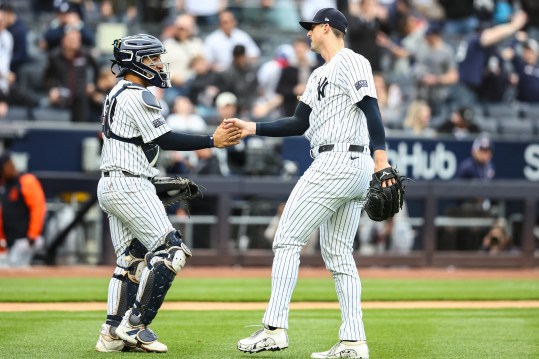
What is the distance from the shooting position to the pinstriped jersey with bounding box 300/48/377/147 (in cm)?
600

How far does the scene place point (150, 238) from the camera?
620 centimetres

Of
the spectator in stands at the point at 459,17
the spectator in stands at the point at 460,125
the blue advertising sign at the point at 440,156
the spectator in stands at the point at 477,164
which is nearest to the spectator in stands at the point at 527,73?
the spectator in stands at the point at 459,17

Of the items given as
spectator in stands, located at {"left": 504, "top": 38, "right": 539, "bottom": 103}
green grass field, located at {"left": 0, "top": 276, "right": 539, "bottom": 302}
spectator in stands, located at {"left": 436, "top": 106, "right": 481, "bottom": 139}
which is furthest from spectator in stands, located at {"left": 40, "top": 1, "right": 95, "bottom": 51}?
spectator in stands, located at {"left": 504, "top": 38, "right": 539, "bottom": 103}

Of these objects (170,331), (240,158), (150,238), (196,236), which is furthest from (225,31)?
(150,238)

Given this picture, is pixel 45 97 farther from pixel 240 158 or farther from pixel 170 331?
pixel 170 331

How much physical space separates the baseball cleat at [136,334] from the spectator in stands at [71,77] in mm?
7885

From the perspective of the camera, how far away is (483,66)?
626 inches

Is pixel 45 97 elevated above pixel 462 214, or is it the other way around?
pixel 45 97

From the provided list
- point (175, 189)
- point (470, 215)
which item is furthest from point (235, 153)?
point (175, 189)

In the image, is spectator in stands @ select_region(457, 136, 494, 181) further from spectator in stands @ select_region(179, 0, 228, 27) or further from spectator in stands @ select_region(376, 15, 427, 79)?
spectator in stands @ select_region(179, 0, 228, 27)

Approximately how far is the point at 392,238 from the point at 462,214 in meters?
0.97

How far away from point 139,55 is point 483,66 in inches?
409

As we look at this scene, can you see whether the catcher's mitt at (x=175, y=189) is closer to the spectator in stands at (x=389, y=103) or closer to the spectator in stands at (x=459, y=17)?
the spectator in stands at (x=389, y=103)

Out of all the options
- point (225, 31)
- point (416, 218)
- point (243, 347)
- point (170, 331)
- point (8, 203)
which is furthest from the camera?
point (225, 31)
